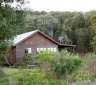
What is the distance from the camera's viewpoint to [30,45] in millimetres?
30672

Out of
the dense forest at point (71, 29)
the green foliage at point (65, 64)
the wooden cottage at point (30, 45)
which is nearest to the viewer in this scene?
the green foliage at point (65, 64)

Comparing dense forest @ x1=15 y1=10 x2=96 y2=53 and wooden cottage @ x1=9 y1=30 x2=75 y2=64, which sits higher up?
dense forest @ x1=15 y1=10 x2=96 y2=53

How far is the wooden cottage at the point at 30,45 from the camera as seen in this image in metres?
29.7

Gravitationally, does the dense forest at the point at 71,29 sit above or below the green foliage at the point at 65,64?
above

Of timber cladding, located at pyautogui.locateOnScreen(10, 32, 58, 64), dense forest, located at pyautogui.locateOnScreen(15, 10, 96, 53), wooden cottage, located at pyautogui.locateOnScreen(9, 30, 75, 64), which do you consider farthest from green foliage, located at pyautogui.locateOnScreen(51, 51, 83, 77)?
dense forest, located at pyautogui.locateOnScreen(15, 10, 96, 53)

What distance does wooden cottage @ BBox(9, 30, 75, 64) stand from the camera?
29.7m

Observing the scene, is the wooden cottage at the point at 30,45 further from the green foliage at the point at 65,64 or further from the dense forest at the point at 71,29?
the dense forest at the point at 71,29

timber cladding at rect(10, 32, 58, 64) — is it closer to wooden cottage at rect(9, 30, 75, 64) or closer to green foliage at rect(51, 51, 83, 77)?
wooden cottage at rect(9, 30, 75, 64)

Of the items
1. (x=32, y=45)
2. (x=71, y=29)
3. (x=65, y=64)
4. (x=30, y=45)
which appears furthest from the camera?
(x=71, y=29)

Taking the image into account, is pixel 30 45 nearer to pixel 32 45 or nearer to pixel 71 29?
pixel 32 45

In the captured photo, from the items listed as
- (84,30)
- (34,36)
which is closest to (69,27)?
(84,30)

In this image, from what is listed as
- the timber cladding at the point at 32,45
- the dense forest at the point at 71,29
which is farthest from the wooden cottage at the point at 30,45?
the dense forest at the point at 71,29

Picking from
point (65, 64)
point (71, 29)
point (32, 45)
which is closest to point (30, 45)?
point (32, 45)

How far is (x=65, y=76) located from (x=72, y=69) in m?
0.56
